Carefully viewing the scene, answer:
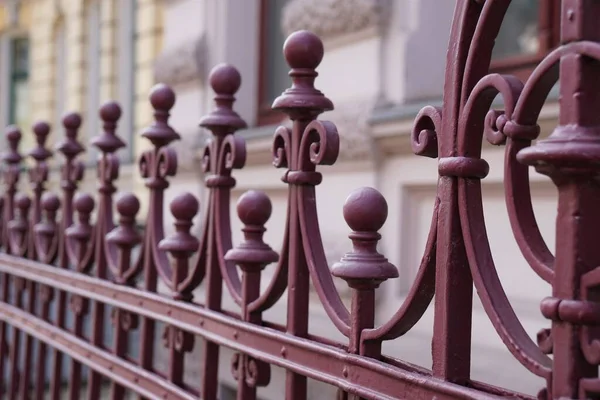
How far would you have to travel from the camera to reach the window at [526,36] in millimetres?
2924

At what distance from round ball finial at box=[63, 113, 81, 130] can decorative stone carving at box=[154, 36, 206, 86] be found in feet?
7.85

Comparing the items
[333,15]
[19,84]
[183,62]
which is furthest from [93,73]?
[333,15]

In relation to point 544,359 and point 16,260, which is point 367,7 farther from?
point 544,359

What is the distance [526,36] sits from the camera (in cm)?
324

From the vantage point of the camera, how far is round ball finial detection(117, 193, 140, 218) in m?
1.97

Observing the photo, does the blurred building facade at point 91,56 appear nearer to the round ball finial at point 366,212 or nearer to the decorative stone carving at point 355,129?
the decorative stone carving at point 355,129

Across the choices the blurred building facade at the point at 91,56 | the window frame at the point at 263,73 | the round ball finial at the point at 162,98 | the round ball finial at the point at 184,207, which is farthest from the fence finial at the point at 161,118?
the blurred building facade at the point at 91,56

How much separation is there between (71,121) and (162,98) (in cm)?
70

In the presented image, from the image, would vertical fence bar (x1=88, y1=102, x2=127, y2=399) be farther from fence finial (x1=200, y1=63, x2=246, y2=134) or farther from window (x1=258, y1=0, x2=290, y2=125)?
window (x1=258, y1=0, x2=290, y2=125)

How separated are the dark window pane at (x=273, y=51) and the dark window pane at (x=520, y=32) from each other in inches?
62.8

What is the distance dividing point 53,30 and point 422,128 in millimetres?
9591

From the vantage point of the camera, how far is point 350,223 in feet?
3.75

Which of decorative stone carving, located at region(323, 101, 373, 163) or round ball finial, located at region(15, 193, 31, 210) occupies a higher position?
decorative stone carving, located at region(323, 101, 373, 163)

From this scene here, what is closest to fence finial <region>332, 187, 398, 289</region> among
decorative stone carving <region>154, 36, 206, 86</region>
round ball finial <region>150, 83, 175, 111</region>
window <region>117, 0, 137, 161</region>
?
round ball finial <region>150, 83, 175, 111</region>
